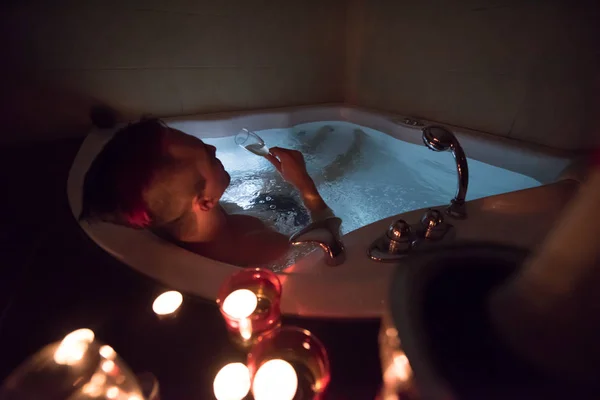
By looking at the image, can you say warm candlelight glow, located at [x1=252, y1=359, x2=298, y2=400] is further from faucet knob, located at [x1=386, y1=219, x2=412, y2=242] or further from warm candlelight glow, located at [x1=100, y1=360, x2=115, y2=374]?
faucet knob, located at [x1=386, y1=219, x2=412, y2=242]

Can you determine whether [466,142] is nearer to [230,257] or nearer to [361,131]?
[361,131]

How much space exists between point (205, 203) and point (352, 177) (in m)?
0.86

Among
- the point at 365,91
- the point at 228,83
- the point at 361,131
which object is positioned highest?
the point at 228,83

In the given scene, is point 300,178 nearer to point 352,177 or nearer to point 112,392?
point 352,177

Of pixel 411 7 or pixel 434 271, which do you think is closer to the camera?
pixel 434 271

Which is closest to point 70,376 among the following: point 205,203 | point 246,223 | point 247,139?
point 205,203

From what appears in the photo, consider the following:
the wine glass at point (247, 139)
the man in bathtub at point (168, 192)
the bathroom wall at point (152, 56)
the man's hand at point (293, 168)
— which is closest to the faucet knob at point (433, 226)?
the man in bathtub at point (168, 192)

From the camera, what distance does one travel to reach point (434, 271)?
29 cm

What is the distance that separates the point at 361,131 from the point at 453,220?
106cm

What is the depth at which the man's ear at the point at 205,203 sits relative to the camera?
35.3 inches

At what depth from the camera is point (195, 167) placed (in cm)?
87

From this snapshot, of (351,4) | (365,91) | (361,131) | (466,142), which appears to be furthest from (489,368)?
(351,4)

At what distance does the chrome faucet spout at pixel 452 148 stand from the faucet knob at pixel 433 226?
0.31ft

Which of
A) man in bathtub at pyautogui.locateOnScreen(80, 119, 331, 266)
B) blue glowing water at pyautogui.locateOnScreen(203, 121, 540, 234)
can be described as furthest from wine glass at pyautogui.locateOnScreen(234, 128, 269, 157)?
man in bathtub at pyautogui.locateOnScreen(80, 119, 331, 266)
